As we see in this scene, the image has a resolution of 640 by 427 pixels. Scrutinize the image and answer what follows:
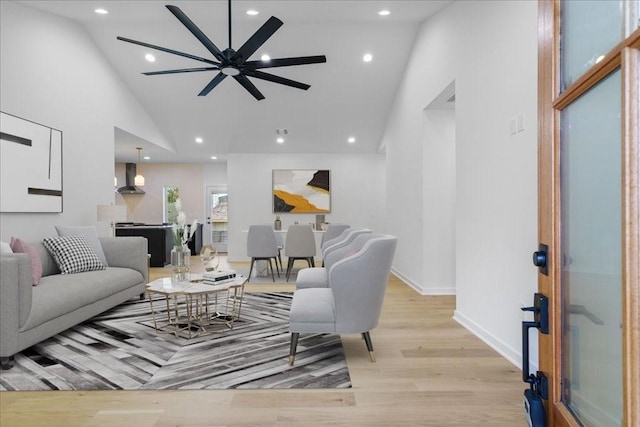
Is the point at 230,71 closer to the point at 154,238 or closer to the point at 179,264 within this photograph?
the point at 179,264

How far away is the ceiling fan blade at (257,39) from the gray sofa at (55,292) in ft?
7.55

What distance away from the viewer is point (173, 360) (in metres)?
2.83

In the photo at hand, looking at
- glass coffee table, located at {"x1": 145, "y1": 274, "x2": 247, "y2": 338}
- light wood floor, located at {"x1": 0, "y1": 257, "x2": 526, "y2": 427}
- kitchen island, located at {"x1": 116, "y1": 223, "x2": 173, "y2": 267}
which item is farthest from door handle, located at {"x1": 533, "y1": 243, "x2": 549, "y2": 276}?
kitchen island, located at {"x1": 116, "y1": 223, "x2": 173, "y2": 267}

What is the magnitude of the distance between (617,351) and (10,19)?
567cm

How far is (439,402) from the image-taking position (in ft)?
7.19

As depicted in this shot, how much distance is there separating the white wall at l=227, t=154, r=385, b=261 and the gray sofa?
4.26 metres

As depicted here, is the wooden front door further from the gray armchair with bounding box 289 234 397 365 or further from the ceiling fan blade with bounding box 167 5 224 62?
the ceiling fan blade with bounding box 167 5 224 62

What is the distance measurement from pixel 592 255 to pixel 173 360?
8.98 ft

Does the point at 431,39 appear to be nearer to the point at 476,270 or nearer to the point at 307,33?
the point at 307,33

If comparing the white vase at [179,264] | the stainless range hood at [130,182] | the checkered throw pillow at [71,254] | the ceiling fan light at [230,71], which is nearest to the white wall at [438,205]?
the ceiling fan light at [230,71]

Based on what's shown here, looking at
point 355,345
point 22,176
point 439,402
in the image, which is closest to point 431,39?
point 355,345

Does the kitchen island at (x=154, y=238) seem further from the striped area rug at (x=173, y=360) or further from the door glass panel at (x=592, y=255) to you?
the door glass panel at (x=592, y=255)

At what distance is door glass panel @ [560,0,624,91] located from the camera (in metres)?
0.73

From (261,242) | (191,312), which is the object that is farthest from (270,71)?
(191,312)
